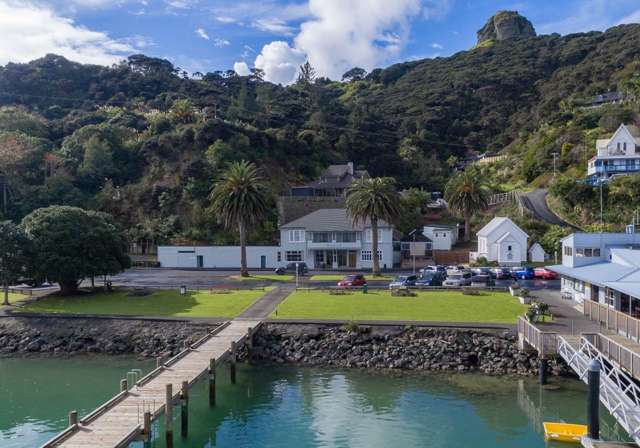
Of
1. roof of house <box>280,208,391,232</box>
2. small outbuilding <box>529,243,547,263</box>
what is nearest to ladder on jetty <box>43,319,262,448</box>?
roof of house <box>280,208,391,232</box>

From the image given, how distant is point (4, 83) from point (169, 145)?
7607 cm

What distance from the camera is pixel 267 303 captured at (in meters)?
46.4

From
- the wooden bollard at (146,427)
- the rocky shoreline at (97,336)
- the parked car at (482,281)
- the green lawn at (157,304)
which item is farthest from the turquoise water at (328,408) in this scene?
the parked car at (482,281)

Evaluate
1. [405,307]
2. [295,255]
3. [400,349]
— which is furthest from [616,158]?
[400,349]

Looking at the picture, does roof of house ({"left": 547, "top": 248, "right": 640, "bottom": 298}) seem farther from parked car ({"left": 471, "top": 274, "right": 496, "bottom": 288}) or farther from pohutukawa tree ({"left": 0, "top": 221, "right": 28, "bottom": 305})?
pohutukawa tree ({"left": 0, "top": 221, "right": 28, "bottom": 305})

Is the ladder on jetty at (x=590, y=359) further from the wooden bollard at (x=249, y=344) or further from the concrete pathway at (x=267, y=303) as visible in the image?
the concrete pathway at (x=267, y=303)

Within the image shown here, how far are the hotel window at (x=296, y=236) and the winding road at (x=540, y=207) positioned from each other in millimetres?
35689

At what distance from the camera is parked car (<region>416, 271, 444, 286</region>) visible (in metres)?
53.6

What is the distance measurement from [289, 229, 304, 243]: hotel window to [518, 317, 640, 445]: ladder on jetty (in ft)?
139

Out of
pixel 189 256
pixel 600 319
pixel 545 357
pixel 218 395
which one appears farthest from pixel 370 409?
pixel 189 256

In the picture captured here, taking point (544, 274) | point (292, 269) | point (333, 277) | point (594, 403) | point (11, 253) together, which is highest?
point (11, 253)

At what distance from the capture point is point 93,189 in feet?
315

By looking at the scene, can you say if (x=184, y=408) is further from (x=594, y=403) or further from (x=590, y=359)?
(x=590, y=359)

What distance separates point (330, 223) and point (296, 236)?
4993mm
